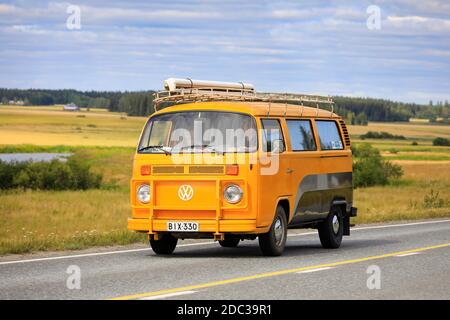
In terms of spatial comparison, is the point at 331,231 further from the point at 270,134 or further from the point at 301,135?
the point at 270,134

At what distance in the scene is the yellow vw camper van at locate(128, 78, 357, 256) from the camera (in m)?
14.7

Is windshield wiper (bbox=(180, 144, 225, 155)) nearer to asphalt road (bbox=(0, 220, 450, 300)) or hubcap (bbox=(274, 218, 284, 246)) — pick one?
hubcap (bbox=(274, 218, 284, 246))

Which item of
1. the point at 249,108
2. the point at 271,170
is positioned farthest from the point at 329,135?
the point at 271,170

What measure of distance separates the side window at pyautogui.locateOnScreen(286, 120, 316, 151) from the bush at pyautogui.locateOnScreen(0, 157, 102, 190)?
38040mm

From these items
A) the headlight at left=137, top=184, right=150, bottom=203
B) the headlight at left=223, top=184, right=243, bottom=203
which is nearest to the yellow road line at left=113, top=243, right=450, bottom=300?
the headlight at left=223, top=184, right=243, bottom=203

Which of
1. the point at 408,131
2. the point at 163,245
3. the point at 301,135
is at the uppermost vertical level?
the point at 301,135

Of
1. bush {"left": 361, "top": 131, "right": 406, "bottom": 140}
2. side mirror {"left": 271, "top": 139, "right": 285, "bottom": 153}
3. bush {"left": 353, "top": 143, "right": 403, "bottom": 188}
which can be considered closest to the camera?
side mirror {"left": 271, "top": 139, "right": 285, "bottom": 153}

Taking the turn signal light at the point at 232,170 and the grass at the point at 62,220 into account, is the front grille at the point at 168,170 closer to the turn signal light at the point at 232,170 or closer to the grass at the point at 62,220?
the turn signal light at the point at 232,170

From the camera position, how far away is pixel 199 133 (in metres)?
15.4

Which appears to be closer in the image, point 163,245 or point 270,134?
point 270,134

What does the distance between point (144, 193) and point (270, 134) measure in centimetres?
213

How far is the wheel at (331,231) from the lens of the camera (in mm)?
17516
